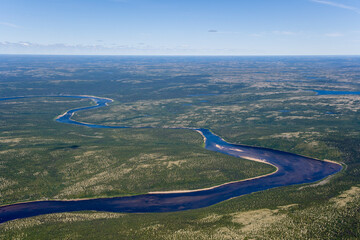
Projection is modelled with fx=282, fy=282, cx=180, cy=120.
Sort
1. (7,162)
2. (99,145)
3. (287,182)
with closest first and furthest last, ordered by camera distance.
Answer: (287,182)
(7,162)
(99,145)

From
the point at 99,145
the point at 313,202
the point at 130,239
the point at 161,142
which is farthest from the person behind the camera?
the point at 161,142

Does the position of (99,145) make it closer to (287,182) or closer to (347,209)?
(287,182)

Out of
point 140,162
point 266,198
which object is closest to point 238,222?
point 266,198

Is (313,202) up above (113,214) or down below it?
above

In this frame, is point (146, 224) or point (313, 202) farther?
point (313, 202)

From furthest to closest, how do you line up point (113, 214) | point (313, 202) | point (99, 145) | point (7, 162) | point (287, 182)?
1. point (99, 145)
2. point (7, 162)
3. point (287, 182)
4. point (113, 214)
5. point (313, 202)

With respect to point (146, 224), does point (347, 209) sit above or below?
above

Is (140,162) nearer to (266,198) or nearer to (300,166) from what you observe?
(266,198)

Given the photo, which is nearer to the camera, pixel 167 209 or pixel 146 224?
pixel 146 224

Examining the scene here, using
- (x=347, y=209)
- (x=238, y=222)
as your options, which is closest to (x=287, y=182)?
(x=347, y=209)
